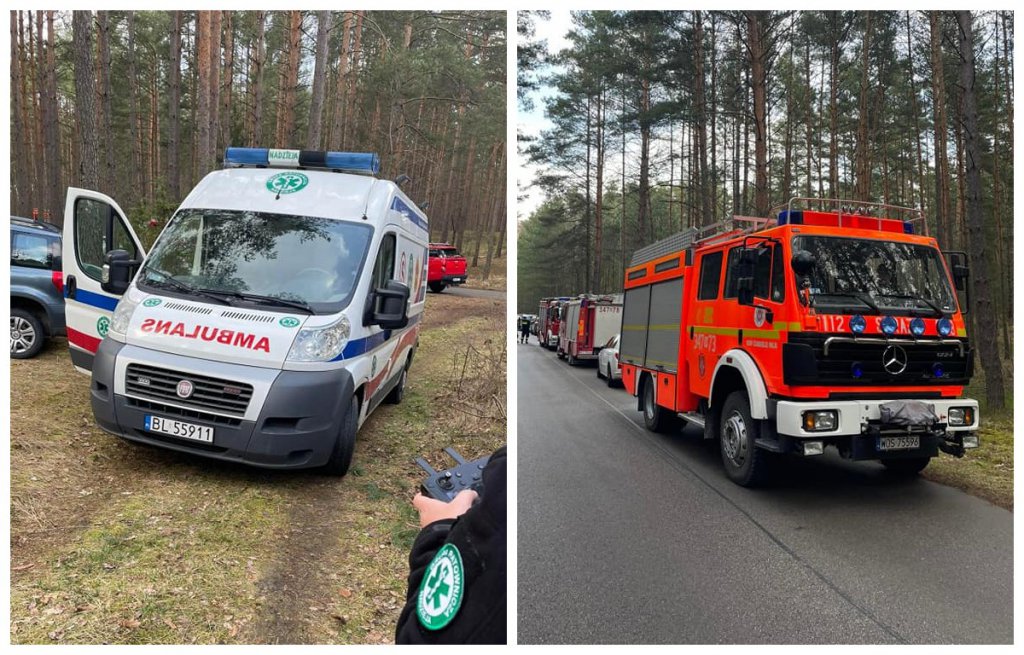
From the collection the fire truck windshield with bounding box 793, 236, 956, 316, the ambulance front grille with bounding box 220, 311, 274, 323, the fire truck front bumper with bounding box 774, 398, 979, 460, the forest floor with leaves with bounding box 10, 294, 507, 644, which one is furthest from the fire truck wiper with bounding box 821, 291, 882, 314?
the ambulance front grille with bounding box 220, 311, 274, 323

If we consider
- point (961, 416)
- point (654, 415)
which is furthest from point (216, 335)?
point (654, 415)

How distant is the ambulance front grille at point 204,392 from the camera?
3844mm

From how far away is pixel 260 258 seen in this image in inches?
173

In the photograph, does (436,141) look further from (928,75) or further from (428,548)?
(428,548)

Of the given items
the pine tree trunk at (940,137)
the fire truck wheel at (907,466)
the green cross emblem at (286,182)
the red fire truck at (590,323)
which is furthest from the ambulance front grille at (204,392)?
the red fire truck at (590,323)

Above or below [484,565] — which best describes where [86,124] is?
above

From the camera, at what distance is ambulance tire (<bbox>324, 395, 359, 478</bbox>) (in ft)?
14.5

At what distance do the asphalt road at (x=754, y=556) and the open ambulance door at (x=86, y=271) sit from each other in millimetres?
3442

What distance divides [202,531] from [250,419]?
Result: 74 cm

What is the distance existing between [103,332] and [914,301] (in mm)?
6227

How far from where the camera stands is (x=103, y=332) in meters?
4.95

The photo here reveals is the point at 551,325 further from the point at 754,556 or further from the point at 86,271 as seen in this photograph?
the point at 754,556

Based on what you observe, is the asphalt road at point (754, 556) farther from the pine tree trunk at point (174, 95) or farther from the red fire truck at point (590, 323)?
the pine tree trunk at point (174, 95)

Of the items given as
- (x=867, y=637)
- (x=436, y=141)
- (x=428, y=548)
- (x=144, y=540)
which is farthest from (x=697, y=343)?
(x=436, y=141)
